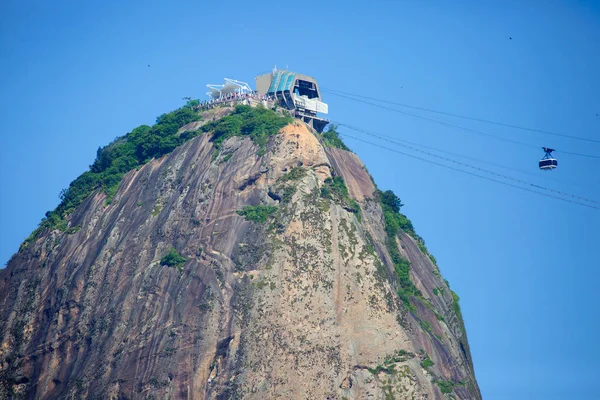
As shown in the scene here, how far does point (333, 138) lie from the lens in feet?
415

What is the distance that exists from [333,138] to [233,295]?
2705 cm

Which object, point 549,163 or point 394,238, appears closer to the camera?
point 549,163

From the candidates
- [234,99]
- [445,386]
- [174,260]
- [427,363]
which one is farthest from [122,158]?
[445,386]

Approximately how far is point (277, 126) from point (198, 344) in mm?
23677

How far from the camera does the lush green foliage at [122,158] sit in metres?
124

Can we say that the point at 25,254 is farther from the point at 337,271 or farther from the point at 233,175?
the point at 337,271

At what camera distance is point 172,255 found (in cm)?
10900

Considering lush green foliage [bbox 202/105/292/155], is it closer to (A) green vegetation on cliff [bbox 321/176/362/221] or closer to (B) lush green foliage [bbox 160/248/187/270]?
(A) green vegetation on cliff [bbox 321/176/362/221]

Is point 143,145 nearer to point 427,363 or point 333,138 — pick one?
point 333,138

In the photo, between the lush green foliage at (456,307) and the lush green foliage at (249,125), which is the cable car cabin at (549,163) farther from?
the lush green foliage at (249,125)

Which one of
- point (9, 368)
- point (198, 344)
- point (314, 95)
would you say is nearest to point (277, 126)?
point (314, 95)

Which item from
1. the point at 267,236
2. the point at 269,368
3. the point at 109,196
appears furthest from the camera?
the point at 109,196

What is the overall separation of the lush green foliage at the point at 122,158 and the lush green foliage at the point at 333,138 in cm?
1253

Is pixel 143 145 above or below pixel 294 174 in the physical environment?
above
